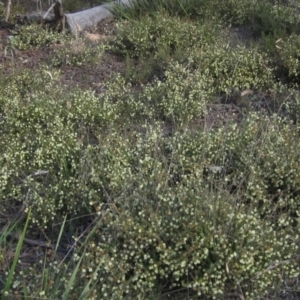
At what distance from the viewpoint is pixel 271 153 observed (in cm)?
402

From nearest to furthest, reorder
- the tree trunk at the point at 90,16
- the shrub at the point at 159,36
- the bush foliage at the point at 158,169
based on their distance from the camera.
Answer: the bush foliage at the point at 158,169, the shrub at the point at 159,36, the tree trunk at the point at 90,16

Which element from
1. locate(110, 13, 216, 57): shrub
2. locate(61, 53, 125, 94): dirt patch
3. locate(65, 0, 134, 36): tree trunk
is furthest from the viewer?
locate(65, 0, 134, 36): tree trunk

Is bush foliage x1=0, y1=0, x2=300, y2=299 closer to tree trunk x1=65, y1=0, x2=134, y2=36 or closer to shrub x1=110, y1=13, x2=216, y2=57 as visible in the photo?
shrub x1=110, y1=13, x2=216, y2=57

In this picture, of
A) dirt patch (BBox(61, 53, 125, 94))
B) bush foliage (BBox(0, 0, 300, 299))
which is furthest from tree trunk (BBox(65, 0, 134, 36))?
dirt patch (BBox(61, 53, 125, 94))

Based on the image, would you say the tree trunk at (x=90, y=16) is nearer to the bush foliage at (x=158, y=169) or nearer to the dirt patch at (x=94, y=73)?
the bush foliage at (x=158, y=169)

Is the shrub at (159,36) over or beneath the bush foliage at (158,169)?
over

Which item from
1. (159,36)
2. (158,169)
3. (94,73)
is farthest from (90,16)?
(158,169)

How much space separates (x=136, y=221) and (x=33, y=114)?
6.16 feet

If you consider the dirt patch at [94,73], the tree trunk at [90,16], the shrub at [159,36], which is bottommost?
the dirt patch at [94,73]

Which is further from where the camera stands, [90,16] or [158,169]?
[90,16]

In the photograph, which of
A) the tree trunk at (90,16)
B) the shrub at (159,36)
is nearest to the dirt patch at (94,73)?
the shrub at (159,36)

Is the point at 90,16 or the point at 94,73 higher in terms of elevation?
the point at 90,16

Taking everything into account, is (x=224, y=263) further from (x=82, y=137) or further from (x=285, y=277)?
(x=82, y=137)

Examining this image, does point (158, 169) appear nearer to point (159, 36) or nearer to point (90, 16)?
point (159, 36)
